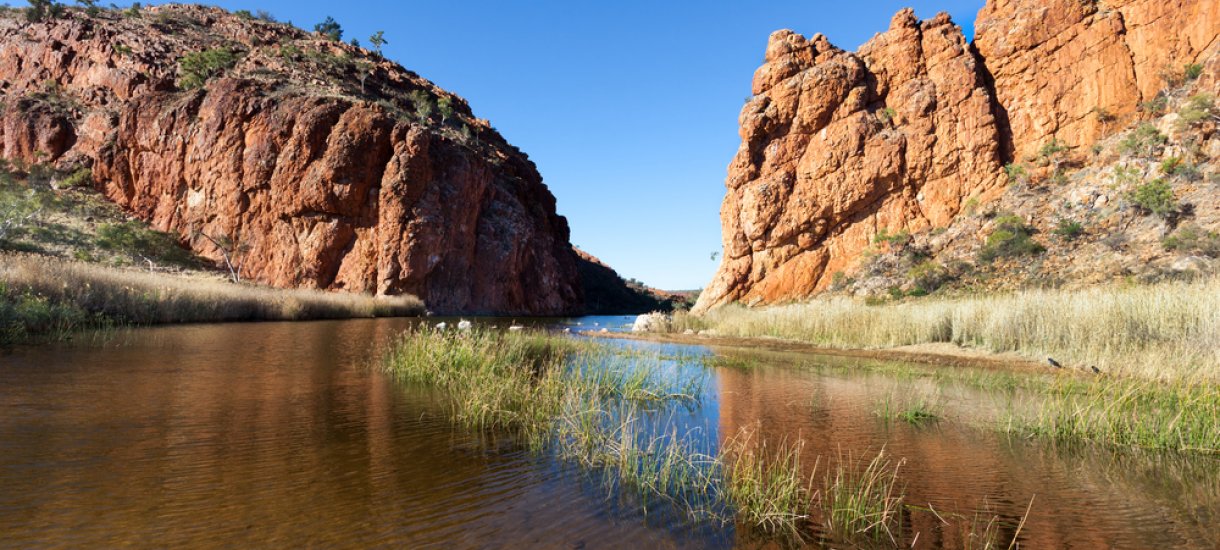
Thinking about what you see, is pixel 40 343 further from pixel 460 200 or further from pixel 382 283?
pixel 460 200

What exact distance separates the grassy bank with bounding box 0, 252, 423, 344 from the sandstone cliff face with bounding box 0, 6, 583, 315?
1964 cm

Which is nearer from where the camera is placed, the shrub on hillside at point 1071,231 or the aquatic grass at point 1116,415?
the aquatic grass at point 1116,415

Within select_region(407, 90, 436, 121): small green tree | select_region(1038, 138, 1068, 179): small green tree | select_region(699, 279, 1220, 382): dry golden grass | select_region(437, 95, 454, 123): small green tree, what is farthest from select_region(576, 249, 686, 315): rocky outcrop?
select_region(699, 279, 1220, 382): dry golden grass

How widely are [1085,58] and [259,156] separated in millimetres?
64600

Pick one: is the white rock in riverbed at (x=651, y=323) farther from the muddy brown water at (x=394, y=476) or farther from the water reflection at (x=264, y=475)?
the water reflection at (x=264, y=475)

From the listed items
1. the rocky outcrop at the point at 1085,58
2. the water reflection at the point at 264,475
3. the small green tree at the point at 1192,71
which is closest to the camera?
the water reflection at the point at 264,475

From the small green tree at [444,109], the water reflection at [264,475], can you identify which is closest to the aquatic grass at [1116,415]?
the water reflection at [264,475]

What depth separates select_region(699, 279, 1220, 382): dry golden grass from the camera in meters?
11.1

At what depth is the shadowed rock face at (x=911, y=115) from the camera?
34875 mm

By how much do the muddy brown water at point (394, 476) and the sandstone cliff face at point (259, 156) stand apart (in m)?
46.2

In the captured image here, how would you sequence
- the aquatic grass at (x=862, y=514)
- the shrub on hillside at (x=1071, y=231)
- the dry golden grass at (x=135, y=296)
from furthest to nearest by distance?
the shrub on hillside at (x=1071, y=231) → the dry golden grass at (x=135, y=296) → the aquatic grass at (x=862, y=514)

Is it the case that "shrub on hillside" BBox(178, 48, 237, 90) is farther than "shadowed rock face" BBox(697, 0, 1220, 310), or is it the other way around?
"shrub on hillside" BBox(178, 48, 237, 90)

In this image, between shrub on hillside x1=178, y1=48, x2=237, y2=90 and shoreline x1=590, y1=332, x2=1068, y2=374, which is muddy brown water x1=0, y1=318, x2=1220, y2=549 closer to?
shoreline x1=590, y1=332, x2=1068, y2=374

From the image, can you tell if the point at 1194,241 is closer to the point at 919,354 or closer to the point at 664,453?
the point at 919,354
